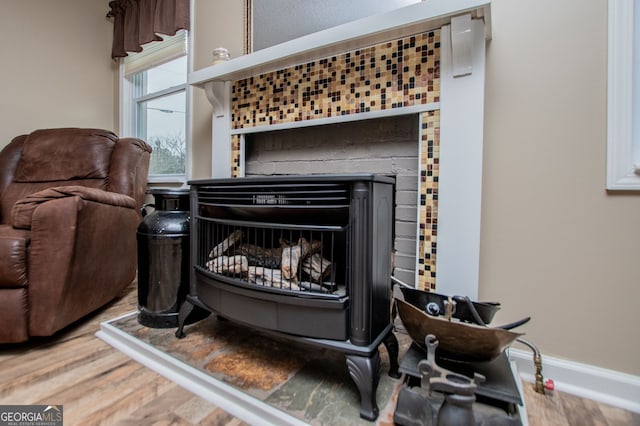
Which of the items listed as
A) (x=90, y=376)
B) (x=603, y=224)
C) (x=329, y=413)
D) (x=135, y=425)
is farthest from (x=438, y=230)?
(x=90, y=376)

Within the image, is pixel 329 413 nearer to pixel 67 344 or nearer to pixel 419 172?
pixel 419 172

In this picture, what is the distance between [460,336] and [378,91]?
911 millimetres

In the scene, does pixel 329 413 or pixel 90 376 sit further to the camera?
pixel 90 376

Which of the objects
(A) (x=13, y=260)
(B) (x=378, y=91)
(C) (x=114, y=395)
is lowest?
(C) (x=114, y=395)

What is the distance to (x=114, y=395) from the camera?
37.4 inches

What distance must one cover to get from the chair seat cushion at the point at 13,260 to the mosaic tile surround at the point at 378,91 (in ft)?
3.47

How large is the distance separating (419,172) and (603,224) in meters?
0.58

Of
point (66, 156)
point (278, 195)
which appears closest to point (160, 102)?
point (66, 156)

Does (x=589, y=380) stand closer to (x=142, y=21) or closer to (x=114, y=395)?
(x=114, y=395)

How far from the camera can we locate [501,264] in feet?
3.63

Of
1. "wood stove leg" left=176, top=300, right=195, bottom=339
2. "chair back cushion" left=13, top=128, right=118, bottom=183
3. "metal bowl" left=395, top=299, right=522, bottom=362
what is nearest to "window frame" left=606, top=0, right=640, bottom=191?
"metal bowl" left=395, top=299, right=522, bottom=362

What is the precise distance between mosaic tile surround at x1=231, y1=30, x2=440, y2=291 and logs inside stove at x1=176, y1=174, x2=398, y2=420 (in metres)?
0.19

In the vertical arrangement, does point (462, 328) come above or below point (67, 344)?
above

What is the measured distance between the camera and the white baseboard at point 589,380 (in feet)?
3.04
